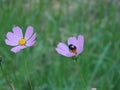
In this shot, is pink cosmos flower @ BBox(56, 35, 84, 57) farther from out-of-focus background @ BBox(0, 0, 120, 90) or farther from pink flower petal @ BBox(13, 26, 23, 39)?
out-of-focus background @ BBox(0, 0, 120, 90)

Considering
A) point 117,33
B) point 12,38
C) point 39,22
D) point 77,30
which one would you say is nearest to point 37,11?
point 39,22

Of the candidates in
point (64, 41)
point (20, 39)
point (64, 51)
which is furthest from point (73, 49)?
point (64, 41)

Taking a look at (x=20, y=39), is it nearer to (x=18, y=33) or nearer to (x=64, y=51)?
(x=18, y=33)

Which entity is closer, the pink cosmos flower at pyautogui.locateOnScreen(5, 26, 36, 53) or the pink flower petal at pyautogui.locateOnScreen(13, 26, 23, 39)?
the pink cosmos flower at pyautogui.locateOnScreen(5, 26, 36, 53)

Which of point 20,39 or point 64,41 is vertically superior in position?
point 20,39

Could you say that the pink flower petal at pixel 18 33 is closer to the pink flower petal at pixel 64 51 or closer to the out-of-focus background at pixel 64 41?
the pink flower petal at pixel 64 51

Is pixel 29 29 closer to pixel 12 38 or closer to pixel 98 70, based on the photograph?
pixel 12 38

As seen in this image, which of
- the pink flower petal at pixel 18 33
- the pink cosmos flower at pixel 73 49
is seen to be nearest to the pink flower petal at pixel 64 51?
the pink cosmos flower at pixel 73 49

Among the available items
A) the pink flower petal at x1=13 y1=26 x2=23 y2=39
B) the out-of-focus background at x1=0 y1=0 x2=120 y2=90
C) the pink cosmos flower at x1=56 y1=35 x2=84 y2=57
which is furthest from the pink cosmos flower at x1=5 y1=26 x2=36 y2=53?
the out-of-focus background at x1=0 y1=0 x2=120 y2=90
